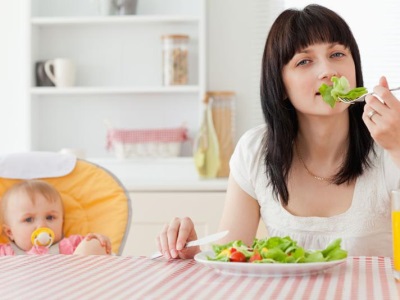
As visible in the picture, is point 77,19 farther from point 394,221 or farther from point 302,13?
point 394,221

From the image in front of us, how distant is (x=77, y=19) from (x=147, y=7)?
1.25ft

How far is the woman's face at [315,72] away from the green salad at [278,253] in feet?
1.86

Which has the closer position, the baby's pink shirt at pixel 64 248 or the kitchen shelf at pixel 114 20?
the baby's pink shirt at pixel 64 248

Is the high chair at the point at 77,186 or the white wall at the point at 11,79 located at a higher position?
the white wall at the point at 11,79

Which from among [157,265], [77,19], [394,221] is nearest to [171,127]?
[77,19]

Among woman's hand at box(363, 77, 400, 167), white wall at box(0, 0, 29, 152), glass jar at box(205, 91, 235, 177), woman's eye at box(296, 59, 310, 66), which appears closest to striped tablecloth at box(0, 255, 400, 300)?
woman's hand at box(363, 77, 400, 167)

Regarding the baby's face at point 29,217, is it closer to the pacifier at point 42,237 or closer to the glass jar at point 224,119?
the pacifier at point 42,237

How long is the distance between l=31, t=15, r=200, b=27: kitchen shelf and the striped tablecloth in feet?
8.25

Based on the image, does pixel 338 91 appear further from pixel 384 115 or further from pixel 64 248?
pixel 64 248

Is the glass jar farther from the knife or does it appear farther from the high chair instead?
the knife

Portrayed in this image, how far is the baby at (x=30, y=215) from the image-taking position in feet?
7.96

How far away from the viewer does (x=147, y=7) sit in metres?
4.21

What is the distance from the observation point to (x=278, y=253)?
1.42 metres

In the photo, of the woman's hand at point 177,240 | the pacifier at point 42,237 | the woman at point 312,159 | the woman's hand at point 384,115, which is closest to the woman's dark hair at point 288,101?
the woman at point 312,159
